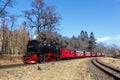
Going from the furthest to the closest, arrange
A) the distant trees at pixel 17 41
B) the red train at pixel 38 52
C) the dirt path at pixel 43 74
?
the distant trees at pixel 17 41
the red train at pixel 38 52
the dirt path at pixel 43 74

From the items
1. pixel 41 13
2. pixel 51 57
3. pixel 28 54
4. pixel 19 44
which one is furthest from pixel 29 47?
pixel 19 44

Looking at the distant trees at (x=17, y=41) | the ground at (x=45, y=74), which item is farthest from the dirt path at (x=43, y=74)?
the distant trees at (x=17, y=41)

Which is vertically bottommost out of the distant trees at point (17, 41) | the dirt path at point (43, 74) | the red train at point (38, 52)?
the dirt path at point (43, 74)

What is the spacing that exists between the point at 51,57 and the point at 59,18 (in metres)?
26.3

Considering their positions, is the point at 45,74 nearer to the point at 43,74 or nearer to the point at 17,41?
the point at 43,74

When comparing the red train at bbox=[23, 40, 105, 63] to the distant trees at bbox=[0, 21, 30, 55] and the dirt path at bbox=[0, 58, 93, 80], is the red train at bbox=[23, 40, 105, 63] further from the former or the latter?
the distant trees at bbox=[0, 21, 30, 55]

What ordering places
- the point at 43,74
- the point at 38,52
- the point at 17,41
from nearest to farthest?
the point at 43,74 → the point at 38,52 → the point at 17,41

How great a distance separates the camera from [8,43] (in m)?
99.4

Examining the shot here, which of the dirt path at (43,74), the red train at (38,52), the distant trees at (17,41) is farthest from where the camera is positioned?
the distant trees at (17,41)

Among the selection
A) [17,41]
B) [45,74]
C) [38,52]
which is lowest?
[45,74]

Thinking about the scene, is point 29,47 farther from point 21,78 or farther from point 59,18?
point 59,18

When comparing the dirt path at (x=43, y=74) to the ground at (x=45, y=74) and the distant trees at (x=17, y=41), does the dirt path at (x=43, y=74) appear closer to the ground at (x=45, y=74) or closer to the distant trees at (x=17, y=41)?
the ground at (x=45, y=74)

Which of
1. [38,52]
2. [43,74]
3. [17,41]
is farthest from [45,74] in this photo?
[17,41]

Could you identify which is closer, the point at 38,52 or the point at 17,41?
the point at 38,52
